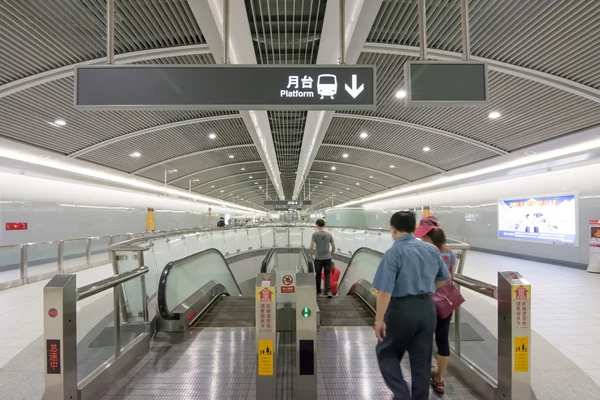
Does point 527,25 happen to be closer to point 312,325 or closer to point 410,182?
point 312,325

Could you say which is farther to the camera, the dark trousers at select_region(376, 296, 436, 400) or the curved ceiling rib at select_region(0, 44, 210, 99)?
the curved ceiling rib at select_region(0, 44, 210, 99)

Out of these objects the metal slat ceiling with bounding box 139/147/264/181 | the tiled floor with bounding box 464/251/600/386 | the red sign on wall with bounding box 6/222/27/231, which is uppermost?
the metal slat ceiling with bounding box 139/147/264/181

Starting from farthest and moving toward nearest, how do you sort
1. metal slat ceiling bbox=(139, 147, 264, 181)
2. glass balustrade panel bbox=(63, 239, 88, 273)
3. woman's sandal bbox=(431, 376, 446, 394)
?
metal slat ceiling bbox=(139, 147, 264, 181) → glass balustrade panel bbox=(63, 239, 88, 273) → woman's sandal bbox=(431, 376, 446, 394)

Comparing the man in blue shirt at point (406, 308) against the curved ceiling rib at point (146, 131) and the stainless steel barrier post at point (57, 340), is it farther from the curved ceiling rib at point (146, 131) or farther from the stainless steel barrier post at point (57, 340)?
the curved ceiling rib at point (146, 131)

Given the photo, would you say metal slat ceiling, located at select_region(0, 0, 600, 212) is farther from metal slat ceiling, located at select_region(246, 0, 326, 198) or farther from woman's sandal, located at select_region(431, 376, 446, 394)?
woman's sandal, located at select_region(431, 376, 446, 394)

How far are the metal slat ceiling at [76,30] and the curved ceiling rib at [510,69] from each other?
3125 mm

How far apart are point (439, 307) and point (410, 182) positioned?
18.9 meters

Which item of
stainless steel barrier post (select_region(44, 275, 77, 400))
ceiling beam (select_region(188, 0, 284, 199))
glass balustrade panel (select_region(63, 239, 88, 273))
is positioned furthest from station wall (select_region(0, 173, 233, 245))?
stainless steel barrier post (select_region(44, 275, 77, 400))

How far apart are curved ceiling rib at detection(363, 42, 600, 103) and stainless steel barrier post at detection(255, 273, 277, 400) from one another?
4592 millimetres

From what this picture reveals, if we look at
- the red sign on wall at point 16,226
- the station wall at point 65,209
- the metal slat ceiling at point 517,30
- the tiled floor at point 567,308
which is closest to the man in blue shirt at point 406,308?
the tiled floor at point 567,308

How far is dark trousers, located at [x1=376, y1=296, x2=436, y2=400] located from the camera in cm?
253

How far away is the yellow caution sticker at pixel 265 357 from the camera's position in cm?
292

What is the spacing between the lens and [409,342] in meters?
2.56

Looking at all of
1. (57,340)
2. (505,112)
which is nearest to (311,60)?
(505,112)
